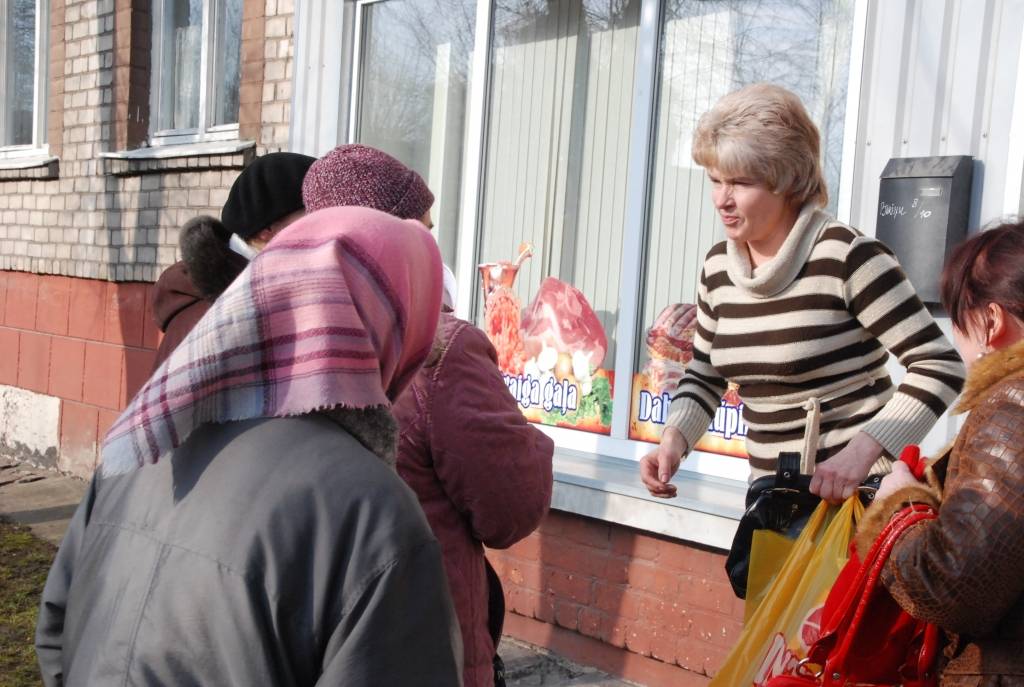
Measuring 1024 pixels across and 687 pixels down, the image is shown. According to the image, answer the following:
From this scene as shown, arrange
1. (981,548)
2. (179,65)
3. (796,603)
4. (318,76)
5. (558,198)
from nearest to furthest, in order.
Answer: (981,548)
(796,603)
(558,198)
(318,76)
(179,65)

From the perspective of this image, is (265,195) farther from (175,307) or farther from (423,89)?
(423,89)

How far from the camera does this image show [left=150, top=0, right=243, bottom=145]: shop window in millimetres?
7199

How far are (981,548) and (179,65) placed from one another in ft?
23.0

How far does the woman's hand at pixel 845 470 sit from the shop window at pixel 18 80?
7968mm

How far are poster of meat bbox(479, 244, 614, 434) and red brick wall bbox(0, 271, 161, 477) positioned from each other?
265cm

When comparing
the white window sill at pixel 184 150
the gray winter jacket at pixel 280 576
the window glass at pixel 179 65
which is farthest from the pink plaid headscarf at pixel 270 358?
the window glass at pixel 179 65

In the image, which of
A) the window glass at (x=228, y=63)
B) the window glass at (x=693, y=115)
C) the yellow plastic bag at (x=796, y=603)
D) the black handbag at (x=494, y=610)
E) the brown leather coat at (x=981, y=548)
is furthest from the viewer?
the window glass at (x=228, y=63)

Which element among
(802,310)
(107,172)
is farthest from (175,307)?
(107,172)

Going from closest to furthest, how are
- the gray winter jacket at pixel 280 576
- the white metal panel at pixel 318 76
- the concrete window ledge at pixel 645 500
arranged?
1. the gray winter jacket at pixel 280 576
2. the concrete window ledge at pixel 645 500
3. the white metal panel at pixel 318 76

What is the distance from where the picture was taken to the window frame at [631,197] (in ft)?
13.0

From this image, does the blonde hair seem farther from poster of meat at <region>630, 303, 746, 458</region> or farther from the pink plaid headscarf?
poster of meat at <region>630, 303, 746, 458</region>

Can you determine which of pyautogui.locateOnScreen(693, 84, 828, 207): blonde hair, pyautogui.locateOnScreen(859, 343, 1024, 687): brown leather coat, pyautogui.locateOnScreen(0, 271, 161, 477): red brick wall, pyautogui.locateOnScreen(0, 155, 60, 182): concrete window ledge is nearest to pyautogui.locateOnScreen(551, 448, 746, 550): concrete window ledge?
pyautogui.locateOnScreen(693, 84, 828, 207): blonde hair

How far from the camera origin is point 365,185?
2203mm

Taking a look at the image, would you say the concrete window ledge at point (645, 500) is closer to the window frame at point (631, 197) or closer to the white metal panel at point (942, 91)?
the window frame at point (631, 197)
